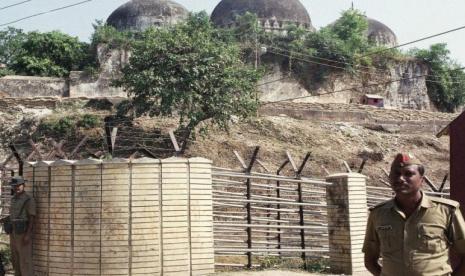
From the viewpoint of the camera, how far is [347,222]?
8.22 metres

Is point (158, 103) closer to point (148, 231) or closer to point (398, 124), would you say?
point (398, 124)

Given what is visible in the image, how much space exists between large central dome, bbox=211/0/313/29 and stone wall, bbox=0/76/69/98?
426 inches

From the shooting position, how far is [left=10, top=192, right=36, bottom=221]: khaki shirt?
23.6 feet

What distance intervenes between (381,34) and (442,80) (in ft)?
26.5

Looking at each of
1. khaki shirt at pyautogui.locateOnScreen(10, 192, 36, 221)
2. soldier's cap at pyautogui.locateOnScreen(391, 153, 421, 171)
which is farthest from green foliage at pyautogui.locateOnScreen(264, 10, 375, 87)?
soldier's cap at pyautogui.locateOnScreen(391, 153, 421, 171)

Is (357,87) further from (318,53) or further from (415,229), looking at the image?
(415,229)

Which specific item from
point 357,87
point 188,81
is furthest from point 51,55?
point 357,87

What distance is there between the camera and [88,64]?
27.2m

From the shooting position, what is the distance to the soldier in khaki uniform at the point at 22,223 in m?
7.21

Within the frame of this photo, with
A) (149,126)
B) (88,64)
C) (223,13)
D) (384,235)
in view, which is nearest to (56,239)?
(384,235)

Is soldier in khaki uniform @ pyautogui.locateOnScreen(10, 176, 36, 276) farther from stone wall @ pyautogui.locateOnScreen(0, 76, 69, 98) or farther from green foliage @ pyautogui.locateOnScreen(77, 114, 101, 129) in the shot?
stone wall @ pyautogui.locateOnScreen(0, 76, 69, 98)

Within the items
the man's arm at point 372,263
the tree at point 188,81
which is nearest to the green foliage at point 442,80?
the tree at point 188,81

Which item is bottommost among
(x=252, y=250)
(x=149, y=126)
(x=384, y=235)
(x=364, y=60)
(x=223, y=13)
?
(x=252, y=250)

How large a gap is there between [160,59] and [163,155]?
10.3ft
